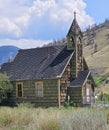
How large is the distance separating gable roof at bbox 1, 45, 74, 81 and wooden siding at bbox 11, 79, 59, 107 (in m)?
0.59

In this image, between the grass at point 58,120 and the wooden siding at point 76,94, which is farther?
the wooden siding at point 76,94

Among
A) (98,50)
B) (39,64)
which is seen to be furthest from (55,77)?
(98,50)

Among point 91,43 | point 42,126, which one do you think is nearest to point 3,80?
point 42,126

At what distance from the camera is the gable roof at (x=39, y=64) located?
4047cm

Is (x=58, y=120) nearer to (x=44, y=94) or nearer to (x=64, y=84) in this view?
(x=64, y=84)

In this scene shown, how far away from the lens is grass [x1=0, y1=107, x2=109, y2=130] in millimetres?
15695

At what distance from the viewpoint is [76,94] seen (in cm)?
4025

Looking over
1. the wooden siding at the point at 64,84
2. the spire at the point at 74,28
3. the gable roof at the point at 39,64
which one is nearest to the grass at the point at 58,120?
the wooden siding at the point at 64,84

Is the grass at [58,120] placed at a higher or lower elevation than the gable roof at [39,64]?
lower

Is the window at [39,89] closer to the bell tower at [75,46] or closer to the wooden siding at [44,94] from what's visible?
the wooden siding at [44,94]

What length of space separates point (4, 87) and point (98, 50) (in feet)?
284

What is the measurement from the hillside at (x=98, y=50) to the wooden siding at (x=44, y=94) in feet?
131

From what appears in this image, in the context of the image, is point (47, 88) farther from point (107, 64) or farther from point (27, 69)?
point (107, 64)

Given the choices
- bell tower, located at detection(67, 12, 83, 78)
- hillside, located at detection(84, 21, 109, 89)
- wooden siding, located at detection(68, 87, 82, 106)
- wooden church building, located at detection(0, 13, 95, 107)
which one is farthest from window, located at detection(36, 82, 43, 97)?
hillside, located at detection(84, 21, 109, 89)
